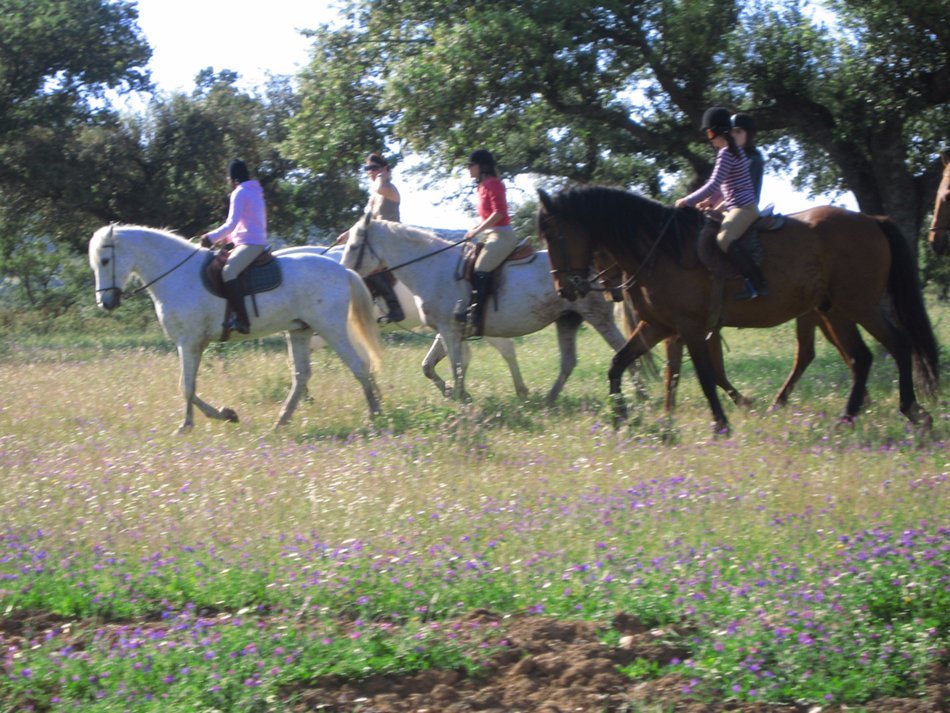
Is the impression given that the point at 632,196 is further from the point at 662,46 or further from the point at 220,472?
the point at 662,46

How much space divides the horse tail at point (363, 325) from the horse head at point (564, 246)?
256 centimetres

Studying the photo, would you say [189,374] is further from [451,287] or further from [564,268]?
[564,268]

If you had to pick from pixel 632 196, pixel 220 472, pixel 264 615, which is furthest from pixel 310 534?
pixel 632 196

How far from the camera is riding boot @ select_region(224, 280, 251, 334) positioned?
11.2 m

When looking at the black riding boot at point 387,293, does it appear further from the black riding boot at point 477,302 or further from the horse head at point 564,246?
the horse head at point 564,246

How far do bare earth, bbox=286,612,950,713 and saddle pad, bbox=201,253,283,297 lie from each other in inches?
278

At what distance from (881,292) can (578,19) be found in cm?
606

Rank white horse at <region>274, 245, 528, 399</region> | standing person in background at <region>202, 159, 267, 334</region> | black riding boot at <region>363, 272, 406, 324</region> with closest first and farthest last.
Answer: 1. standing person in background at <region>202, 159, 267, 334</region>
2. white horse at <region>274, 245, 528, 399</region>
3. black riding boot at <region>363, 272, 406, 324</region>

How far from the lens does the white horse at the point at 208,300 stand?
1111 cm

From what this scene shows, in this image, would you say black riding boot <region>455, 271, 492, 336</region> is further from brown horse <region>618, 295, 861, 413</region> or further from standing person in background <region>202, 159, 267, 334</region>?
standing person in background <region>202, 159, 267, 334</region>

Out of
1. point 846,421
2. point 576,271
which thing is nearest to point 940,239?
point 846,421

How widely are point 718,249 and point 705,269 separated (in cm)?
22

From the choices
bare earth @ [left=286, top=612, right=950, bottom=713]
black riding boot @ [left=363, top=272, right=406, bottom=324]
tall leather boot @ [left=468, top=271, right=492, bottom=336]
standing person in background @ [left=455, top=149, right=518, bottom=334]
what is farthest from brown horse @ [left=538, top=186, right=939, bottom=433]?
bare earth @ [left=286, top=612, right=950, bottom=713]

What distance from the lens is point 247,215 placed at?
11.1 meters
